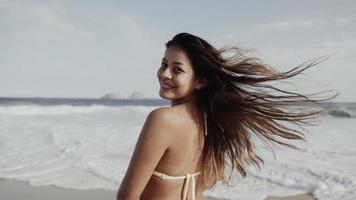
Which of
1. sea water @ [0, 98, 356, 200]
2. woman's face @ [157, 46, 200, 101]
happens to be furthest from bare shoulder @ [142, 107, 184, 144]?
sea water @ [0, 98, 356, 200]

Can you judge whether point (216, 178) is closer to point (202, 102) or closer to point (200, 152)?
point (200, 152)

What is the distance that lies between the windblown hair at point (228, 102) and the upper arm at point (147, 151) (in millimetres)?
288

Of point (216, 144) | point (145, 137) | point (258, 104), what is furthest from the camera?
point (258, 104)

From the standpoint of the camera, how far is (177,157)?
2.08 metres

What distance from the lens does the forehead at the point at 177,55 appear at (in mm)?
2109

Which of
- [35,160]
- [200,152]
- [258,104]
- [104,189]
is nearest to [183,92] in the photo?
[200,152]

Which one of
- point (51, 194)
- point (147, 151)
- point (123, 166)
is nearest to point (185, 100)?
point (147, 151)

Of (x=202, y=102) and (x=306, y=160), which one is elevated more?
(x=202, y=102)

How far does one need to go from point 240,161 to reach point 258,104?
368 millimetres

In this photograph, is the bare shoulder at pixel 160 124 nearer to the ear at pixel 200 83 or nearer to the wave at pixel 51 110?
the ear at pixel 200 83

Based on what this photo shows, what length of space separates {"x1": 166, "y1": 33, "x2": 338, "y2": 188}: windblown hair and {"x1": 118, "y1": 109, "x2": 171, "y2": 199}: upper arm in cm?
29

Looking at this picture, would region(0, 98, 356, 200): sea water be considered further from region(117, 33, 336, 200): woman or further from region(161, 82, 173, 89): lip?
region(161, 82, 173, 89): lip

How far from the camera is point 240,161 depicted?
8.70 feet

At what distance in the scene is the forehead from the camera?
211cm
